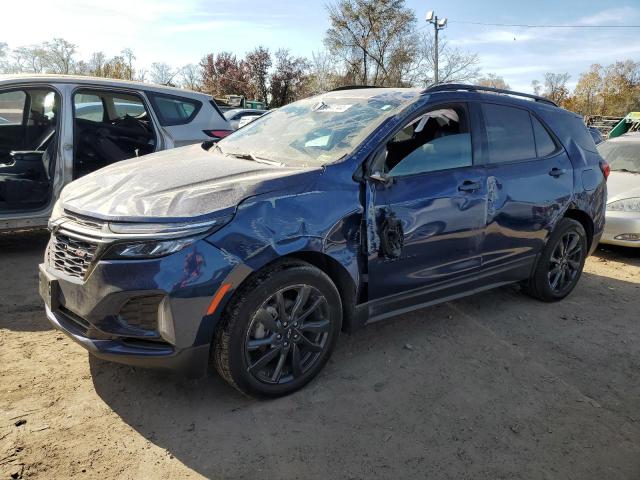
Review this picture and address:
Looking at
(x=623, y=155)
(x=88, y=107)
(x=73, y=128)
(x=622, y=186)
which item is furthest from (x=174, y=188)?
(x=623, y=155)

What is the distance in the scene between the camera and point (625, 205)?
664cm

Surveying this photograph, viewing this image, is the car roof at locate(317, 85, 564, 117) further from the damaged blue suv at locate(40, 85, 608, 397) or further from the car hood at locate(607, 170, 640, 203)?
the car hood at locate(607, 170, 640, 203)

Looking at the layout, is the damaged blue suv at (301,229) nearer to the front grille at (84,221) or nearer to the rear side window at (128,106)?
the front grille at (84,221)

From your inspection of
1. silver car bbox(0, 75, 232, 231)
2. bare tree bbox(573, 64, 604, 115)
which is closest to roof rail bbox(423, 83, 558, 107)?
silver car bbox(0, 75, 232, 231)

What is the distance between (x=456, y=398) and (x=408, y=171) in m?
1.46

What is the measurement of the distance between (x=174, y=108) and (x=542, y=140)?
161 inches

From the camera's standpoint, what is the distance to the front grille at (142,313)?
8.36 feet

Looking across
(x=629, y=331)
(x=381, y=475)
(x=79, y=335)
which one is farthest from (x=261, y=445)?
(x=629, y=331)

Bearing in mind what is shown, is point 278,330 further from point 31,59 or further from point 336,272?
point 31,59

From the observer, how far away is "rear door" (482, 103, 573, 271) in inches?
156

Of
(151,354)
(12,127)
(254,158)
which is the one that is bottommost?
(151,354)

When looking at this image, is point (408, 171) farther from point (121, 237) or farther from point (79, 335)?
point (79, 335)

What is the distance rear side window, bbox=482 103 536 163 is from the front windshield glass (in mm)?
746

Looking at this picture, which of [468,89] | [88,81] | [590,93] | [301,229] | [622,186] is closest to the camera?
[301,229]
